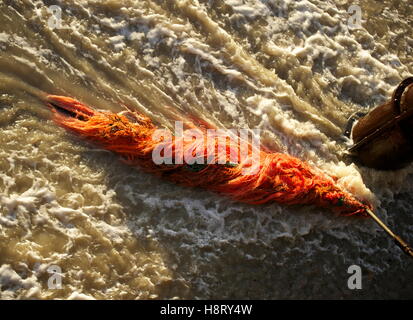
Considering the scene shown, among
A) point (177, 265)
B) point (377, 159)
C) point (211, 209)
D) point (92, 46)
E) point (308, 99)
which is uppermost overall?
point (92, 46)

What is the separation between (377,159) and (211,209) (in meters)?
2.13

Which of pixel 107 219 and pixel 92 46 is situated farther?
pixel 92 46

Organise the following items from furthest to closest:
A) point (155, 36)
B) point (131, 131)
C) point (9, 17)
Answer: point (155, 36), point (9, 17), point (131, 131)

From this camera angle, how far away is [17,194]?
473 cm

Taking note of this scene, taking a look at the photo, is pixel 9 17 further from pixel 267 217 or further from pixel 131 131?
pixel 267 217

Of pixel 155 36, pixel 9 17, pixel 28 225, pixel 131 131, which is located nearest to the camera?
pixel 28 225

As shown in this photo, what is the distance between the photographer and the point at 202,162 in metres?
4.93

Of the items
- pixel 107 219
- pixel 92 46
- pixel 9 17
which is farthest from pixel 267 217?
pixel 9 17

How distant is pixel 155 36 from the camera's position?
5.78 metres

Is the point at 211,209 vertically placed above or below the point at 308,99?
below

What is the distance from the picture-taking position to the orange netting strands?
194 inches

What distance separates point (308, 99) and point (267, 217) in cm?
183

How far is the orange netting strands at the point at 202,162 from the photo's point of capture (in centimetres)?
493

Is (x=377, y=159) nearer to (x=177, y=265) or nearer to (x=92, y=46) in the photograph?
(x=177, y=265)
